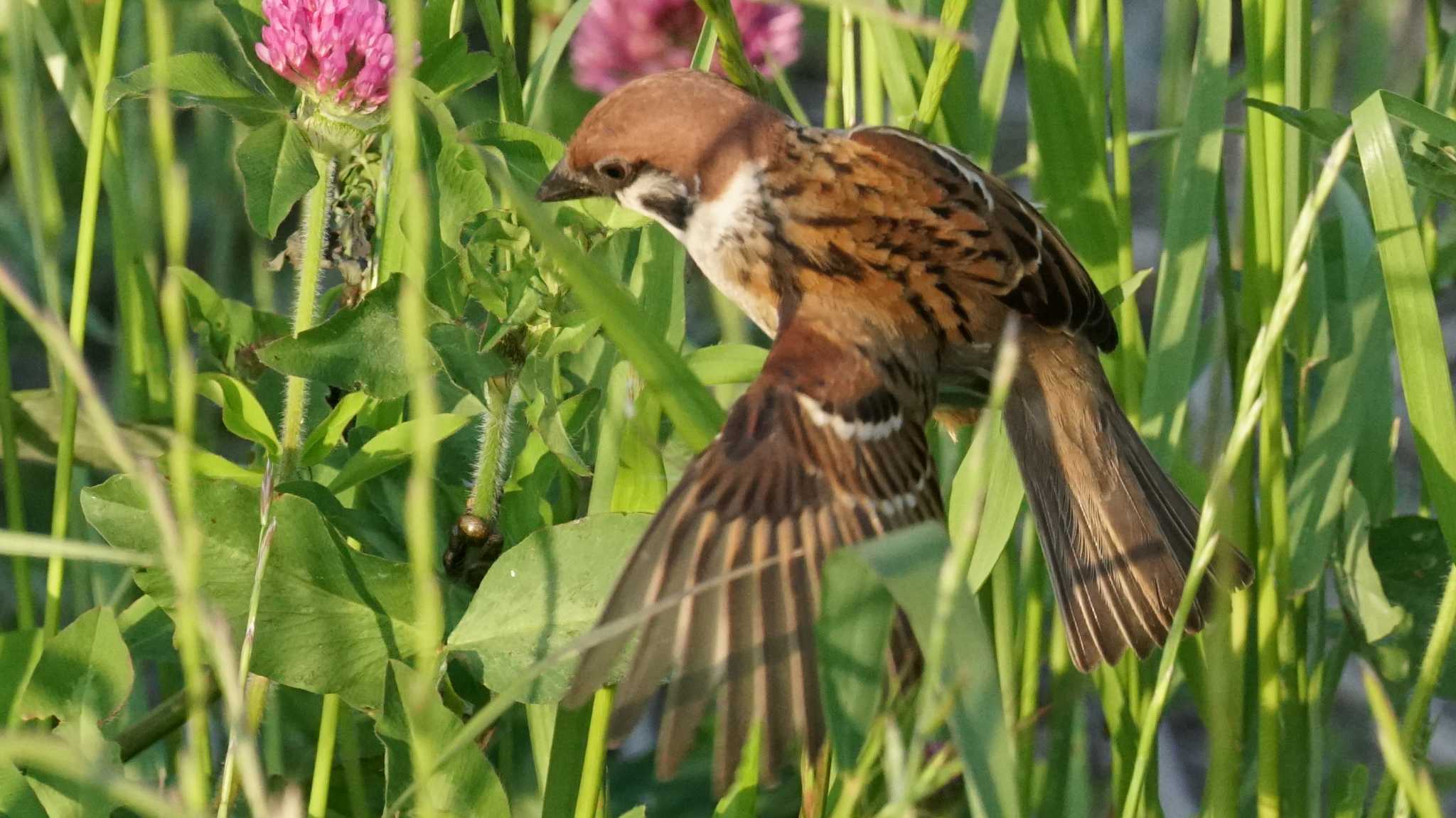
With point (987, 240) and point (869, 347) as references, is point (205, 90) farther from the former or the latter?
point (987, 240)

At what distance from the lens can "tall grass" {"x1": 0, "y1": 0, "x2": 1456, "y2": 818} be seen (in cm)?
88

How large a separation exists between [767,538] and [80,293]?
0.58m

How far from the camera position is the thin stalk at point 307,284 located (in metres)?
1.12

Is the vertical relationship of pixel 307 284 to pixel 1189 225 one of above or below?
above

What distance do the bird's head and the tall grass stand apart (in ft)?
0.09

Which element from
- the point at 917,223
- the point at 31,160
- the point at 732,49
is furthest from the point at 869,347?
the point at 31,160

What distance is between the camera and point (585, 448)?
1.26 m

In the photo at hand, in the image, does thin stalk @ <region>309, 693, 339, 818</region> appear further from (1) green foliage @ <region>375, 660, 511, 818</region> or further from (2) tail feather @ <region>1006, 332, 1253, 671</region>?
(2) tail feather @ <region>1006, 332, 1253, 671</region>

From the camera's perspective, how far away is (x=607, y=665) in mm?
880

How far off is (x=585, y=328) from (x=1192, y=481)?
2.13 ft

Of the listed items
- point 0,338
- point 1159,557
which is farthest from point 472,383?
point 1159,557

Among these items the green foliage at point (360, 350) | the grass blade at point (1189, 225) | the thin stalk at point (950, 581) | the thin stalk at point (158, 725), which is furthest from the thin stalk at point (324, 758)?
the grass blade at point (1189, 225)

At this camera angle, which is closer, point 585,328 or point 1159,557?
point 585,328

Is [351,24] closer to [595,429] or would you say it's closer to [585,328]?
[585,328]
